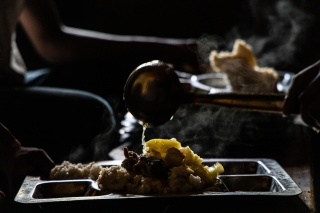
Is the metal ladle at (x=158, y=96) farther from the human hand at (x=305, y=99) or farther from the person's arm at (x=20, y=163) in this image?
the person's arm at (x=20, y=163)

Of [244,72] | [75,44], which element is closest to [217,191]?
[244,72]

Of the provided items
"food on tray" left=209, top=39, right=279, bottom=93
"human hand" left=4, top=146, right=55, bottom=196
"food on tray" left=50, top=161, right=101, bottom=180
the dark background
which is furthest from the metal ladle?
the dark background

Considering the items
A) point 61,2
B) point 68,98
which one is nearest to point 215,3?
point 61,2

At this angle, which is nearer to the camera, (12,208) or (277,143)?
(12,208)

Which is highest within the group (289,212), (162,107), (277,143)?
(162,107)

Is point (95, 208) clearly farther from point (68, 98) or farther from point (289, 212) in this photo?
point (68, 98)

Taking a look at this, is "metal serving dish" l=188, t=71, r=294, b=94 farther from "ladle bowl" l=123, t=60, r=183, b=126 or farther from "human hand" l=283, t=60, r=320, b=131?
"human hand" l=283, t=60, r=320, b=131

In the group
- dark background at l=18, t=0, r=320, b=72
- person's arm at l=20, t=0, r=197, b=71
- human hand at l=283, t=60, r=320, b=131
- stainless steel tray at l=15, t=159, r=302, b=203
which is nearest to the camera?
human hand at l=283, t=60, r=320, b=131

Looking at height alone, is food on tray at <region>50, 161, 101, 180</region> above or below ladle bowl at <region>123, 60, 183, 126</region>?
below

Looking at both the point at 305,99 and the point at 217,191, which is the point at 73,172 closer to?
the point at 217,191
